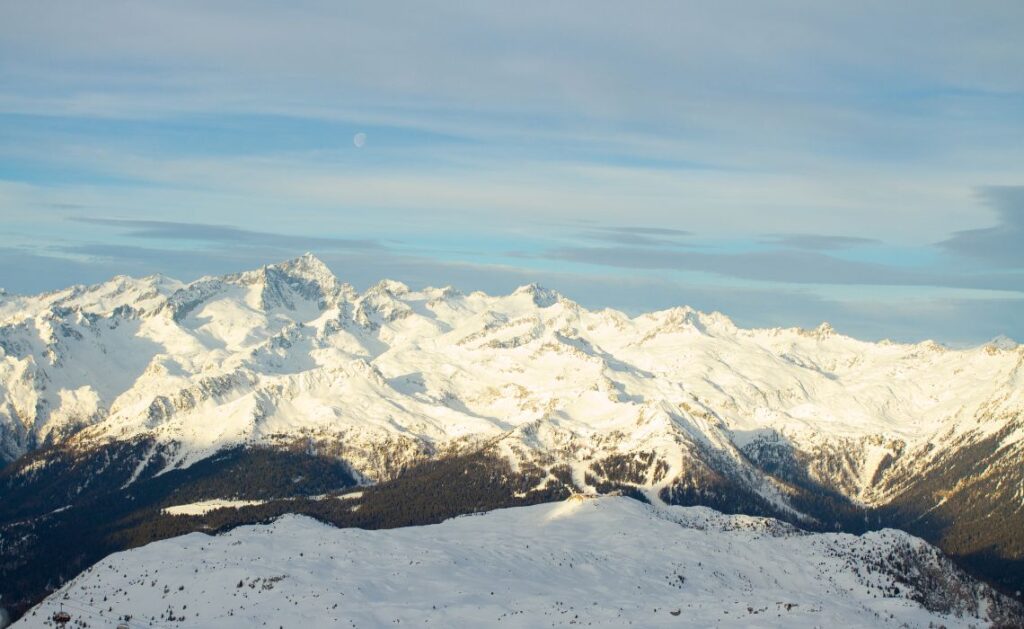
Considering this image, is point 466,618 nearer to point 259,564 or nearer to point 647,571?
point 259,564

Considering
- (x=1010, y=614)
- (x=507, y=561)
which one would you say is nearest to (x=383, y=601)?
(x=507, y=561)

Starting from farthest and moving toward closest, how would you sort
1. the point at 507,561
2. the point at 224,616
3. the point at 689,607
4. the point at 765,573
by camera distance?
the point at 765,573, the point at 507,561, the point at 689,607, the point at 224,616

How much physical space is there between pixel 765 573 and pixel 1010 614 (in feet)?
154

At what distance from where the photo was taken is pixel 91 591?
15000cm

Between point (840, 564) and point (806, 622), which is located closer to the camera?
point (806, 622)

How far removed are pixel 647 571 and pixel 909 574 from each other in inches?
2036

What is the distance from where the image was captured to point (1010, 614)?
19950cm

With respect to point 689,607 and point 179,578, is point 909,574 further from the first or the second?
point 179,578

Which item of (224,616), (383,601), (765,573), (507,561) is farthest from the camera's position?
(765,573)

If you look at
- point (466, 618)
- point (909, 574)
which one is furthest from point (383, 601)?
point (909, 574)

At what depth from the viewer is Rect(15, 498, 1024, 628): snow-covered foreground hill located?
13800cm

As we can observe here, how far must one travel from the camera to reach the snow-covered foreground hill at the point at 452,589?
138m

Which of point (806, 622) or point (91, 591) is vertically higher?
point (806, 622)

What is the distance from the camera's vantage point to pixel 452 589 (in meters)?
153
